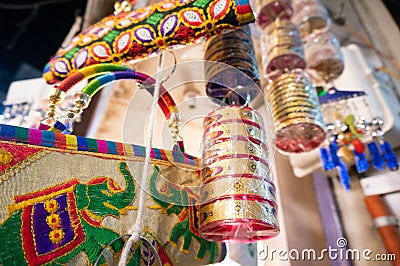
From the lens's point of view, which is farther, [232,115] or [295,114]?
[295,114]

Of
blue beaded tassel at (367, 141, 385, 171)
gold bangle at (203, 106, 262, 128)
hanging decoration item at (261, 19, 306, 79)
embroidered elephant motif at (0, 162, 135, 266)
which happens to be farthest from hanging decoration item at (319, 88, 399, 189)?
embroidered elephant motif at (0, 162, 135, 266)

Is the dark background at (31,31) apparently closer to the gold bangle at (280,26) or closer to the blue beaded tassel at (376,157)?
the gold bangle at (280,26)

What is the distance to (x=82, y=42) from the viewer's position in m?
0.57

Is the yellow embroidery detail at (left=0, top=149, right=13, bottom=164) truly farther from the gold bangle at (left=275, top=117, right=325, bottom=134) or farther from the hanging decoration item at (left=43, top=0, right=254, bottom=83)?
the gold bangle at (left=275, top=117, right=325, bottom=134)

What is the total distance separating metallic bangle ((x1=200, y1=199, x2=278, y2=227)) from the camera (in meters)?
0.32

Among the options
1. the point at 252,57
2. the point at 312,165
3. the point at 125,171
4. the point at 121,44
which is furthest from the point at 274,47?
the point at 125,171

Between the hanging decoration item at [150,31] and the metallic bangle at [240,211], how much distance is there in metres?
0.25

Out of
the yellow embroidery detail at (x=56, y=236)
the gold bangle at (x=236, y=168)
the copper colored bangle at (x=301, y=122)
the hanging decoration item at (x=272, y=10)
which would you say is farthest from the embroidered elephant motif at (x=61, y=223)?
the hanging decoration item at (x=272, y=10)

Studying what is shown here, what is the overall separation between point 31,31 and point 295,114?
4.32 feet

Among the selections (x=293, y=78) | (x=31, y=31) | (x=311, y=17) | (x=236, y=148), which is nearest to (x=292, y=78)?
(x=293, y=78)

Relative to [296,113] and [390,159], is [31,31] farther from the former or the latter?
[390,159]

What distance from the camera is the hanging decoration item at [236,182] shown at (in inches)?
12.8

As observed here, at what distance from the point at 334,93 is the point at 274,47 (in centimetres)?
29

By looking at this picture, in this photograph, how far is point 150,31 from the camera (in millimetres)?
Result: 472
